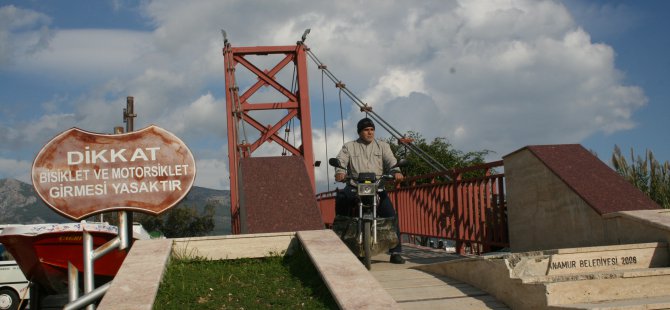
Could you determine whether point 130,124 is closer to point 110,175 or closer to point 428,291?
point 110,175

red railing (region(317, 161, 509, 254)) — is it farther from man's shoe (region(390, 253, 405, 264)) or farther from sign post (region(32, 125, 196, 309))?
sign post (region(32, 125, 196, 309))

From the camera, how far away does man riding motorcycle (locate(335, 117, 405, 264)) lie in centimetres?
724

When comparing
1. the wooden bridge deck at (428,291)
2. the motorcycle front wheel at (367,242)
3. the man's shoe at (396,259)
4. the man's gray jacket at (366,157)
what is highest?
the man's gray jacket at (366,157)

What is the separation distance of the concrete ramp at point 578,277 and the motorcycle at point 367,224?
1.24 metres

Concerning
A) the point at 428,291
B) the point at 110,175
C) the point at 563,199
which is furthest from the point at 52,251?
the point at 563,199

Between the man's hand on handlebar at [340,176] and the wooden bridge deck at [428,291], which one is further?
the man's hand on handlebar at [340,176]

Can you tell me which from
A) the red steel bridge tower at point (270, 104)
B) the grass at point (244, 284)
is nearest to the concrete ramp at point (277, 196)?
the grass at point (244, 284)

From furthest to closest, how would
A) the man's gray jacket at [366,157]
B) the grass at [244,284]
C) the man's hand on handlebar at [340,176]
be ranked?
the man's gray jacket at [366,157], the man's hand on handlebar at [340,176], the grass at [244,284]

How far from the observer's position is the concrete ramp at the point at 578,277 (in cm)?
442

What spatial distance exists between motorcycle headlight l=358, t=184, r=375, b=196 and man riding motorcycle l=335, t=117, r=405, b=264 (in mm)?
425

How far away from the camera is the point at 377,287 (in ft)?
15.3

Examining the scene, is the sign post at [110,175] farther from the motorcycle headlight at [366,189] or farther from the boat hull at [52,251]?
the boat hull at [52,251]

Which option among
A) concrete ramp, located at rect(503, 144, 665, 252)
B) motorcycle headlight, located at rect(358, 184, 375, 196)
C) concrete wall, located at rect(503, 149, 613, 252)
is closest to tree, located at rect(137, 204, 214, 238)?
concrete wall, located at rect(503, 149, 613, 252)

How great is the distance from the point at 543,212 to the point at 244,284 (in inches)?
126
